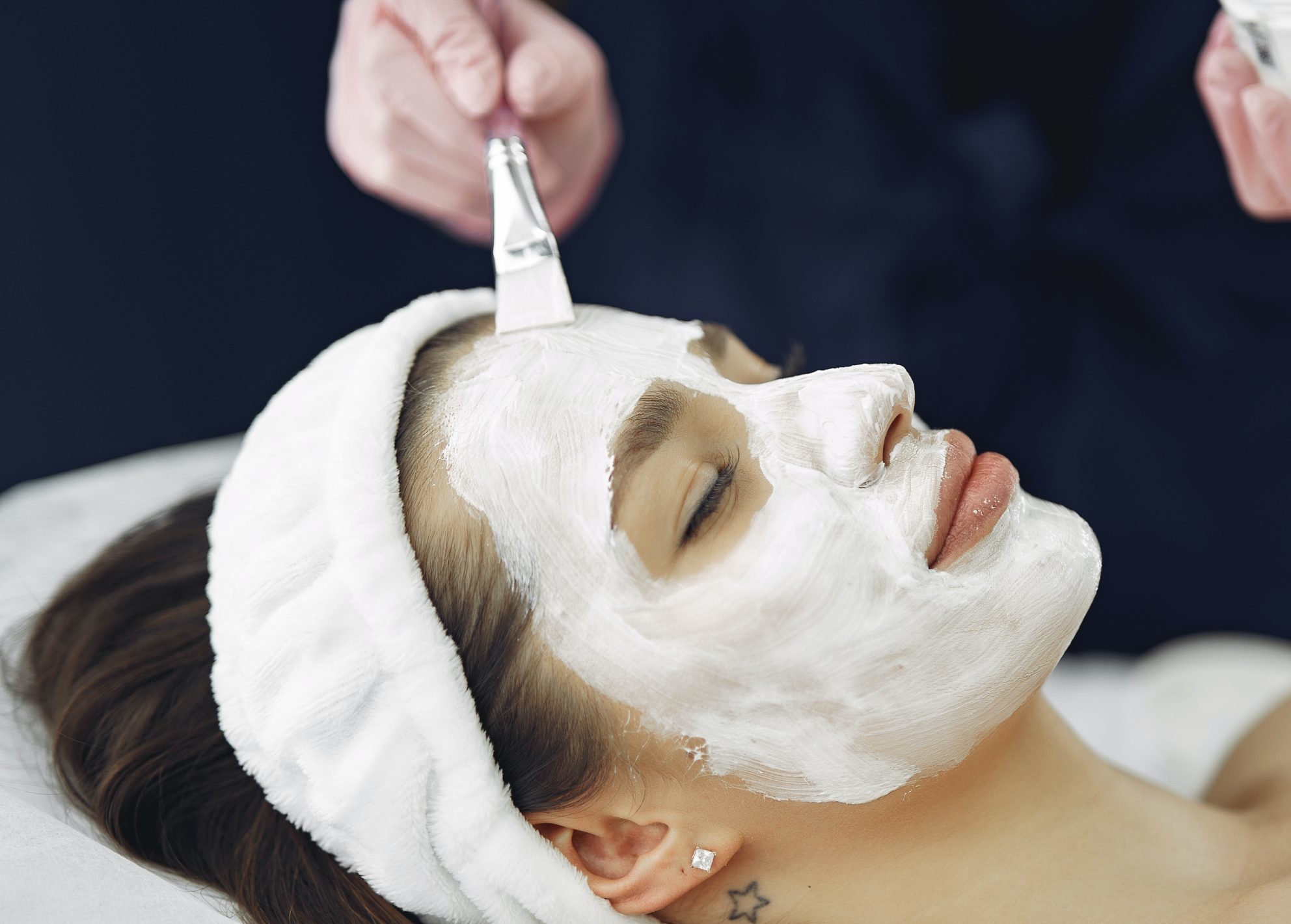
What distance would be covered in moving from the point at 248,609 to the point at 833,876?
1.77 ft

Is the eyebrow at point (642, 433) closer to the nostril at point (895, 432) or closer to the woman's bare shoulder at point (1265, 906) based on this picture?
the nostril at point (895, 432)

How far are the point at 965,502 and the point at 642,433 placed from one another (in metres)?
0.27

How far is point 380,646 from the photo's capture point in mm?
863

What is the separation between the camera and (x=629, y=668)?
33.6 inches

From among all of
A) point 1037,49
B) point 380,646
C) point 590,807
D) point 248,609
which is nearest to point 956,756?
point 590,807

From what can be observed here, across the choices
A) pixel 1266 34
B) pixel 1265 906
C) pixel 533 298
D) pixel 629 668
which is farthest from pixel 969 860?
pixel 1266 34

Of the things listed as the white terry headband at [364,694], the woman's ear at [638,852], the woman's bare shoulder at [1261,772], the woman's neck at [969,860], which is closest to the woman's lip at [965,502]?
the woman's neck at [969,860]

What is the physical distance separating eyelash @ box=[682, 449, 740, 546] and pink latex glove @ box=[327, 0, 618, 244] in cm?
53

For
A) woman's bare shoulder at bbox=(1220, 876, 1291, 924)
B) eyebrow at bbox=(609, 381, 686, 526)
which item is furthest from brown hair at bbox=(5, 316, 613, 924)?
woman's bare shoulder at bbox=(1220, 876, 1291, 924)

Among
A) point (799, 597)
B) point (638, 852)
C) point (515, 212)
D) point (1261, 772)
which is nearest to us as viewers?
point (799, 597)

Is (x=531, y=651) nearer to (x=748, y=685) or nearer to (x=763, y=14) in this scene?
(x=748, y=685)

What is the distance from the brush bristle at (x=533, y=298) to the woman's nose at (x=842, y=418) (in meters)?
0.20

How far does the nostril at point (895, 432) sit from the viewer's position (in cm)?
91

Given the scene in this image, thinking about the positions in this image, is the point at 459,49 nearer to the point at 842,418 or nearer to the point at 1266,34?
the point at 842,418
